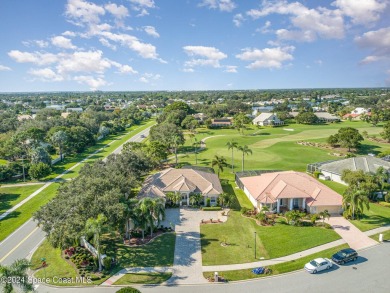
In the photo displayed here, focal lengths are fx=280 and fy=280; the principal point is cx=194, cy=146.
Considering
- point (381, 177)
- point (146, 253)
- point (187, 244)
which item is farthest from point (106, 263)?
point (381, 177)

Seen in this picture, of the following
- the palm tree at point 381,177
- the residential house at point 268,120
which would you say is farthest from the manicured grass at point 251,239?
the residential house at point 268,120

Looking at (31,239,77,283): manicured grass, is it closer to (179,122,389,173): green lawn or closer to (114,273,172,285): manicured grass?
(114,273,172,285): manicured grass

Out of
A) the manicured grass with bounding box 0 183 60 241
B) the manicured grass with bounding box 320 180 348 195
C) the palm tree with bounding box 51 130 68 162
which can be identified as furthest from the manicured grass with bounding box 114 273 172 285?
the palm tree with bounding box 51 130 68 162

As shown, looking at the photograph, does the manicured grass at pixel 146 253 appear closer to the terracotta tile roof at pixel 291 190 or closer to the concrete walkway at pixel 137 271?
the concrete walkway at pixel 137 271

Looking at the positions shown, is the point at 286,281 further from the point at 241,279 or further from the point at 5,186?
the point at 5,186

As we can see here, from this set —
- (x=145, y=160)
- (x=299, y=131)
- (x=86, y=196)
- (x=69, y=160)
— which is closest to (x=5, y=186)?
(x=69, y=160)

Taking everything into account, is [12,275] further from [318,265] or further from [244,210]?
[244,210]

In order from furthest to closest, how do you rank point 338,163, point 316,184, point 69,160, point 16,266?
point 69,160
point 338,163
point 316,184
point 16,266
